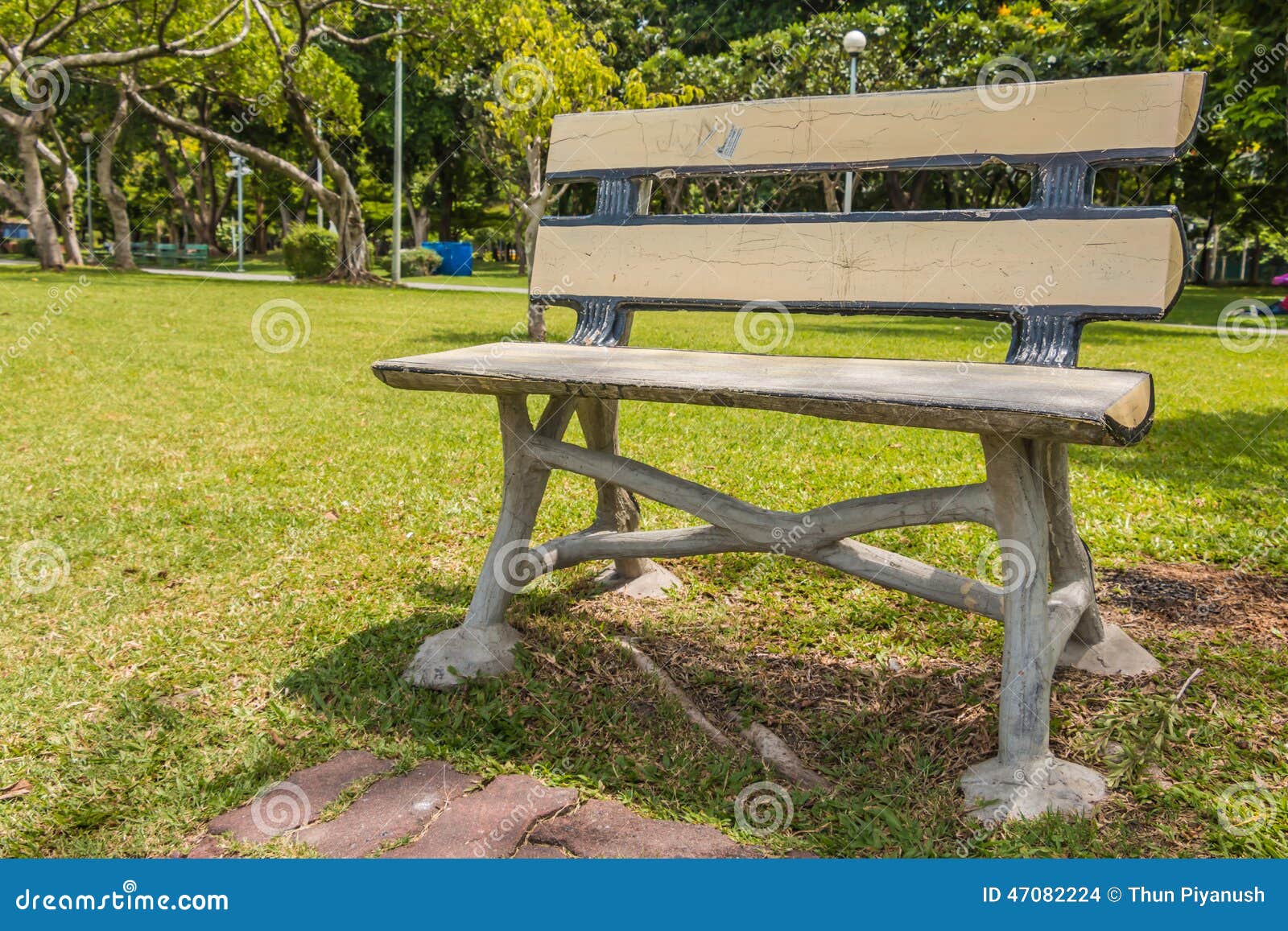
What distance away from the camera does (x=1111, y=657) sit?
9.47ft

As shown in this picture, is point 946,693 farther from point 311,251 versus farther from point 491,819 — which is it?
point 311,251

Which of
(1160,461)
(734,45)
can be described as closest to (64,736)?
(1160,461)

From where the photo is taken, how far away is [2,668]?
2.93 m

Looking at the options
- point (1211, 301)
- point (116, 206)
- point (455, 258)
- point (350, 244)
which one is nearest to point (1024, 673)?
point (350, 244)

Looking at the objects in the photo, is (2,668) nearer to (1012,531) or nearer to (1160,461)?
(1012,531)

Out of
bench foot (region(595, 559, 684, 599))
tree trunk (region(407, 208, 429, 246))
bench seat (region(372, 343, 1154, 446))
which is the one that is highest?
tree trunk (region(407, 208, 429, 246))

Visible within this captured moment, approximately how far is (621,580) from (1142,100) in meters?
2.06

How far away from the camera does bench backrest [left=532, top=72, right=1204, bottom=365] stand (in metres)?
2.48

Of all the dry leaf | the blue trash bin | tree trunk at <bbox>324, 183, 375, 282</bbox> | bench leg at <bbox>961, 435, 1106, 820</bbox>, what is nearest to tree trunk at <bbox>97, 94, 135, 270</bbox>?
tree trunk at <bbox>324, 183, 375, 282</bbox>

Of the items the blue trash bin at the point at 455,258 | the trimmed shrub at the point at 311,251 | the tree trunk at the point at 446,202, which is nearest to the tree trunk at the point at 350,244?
the trimmed shrub at the point at 311,251

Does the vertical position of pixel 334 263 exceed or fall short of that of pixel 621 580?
it exceeds it

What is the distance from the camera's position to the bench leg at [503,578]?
2896 mm

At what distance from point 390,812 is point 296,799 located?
22cm

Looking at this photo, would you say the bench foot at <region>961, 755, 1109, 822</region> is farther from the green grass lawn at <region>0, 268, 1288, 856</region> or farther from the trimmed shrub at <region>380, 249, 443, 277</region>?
the trimmed shrub at <region>380, 249, 443, 277</region>
